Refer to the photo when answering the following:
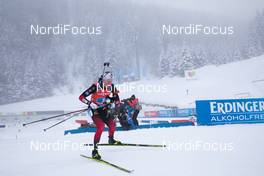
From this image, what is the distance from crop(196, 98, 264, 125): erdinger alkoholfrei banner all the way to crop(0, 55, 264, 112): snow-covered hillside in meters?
28.8

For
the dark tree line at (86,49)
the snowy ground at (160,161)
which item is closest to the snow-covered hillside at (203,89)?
the dark tree line at (86,49)

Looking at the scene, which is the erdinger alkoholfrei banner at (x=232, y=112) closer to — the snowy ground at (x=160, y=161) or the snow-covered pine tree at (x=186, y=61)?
the snowy ground at (x=160, y=161)

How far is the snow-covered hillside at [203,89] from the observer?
45.3 m

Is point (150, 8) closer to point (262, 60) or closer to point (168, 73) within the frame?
point (168, 73)

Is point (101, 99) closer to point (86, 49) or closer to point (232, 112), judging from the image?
point (232, 112)

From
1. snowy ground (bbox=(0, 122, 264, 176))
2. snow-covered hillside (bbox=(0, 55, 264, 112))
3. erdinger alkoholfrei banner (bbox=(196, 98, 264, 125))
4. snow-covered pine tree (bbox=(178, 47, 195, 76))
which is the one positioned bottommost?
snowy ground (bbox=(0, 122, 264, 176))

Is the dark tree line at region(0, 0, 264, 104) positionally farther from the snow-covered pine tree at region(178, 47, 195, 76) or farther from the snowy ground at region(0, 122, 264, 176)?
the snowy ground at region(0, 122, 264, 176)

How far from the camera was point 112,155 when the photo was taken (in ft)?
20.9

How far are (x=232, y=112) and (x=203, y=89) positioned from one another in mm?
38110

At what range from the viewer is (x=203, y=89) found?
160ft

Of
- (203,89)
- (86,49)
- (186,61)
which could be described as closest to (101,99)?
(203,89)

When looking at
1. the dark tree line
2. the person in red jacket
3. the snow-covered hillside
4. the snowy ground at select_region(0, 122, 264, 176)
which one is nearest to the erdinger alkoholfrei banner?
the snowy ground at select_region(0, 122, 264, 176)

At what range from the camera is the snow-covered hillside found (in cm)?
4531

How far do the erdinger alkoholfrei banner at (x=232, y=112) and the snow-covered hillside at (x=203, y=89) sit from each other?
94.6ft
